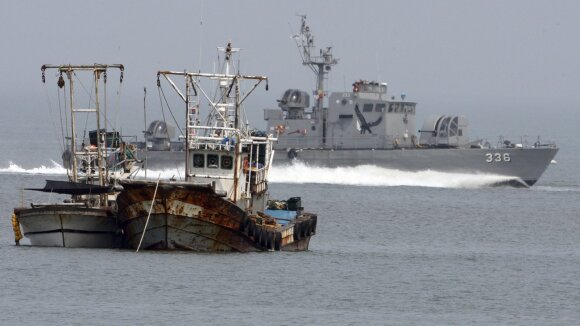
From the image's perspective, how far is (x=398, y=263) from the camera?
57656 mm

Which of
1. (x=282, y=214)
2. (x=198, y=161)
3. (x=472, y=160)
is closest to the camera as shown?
(x=198, y=161)

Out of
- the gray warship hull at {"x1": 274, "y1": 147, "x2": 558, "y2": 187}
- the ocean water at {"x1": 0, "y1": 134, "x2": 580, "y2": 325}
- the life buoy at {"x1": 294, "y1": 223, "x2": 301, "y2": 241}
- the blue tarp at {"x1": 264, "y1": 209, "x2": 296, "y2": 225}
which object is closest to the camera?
the ocean water at {"x1": 0, "y1": 134, "x2": 580, "y2": 325}

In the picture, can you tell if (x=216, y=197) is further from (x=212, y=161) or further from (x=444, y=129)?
(x=444, y=129)

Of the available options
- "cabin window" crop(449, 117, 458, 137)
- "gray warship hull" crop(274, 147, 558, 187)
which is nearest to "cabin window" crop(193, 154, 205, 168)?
"gray warship hull" crop(274, 147, 558, 187)

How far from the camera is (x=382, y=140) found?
101688 mm

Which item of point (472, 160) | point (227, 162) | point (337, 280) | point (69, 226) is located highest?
point (227, 162)

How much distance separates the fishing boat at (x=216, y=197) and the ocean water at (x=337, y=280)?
0.72 meters

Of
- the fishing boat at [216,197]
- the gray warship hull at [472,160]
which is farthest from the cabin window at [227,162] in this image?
the gray warship hull at [472,160]

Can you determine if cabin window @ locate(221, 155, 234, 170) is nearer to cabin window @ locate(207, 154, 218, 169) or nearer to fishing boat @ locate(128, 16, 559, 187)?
cabin window @ locate(207, 154, 218, 169)

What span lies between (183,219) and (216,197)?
148 centimetres

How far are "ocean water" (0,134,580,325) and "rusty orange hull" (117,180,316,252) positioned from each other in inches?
24.7

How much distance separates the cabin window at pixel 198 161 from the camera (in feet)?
186

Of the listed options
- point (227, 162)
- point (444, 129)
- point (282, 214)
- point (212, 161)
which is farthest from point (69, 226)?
point (444, 129)

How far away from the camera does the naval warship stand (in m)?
98.8
